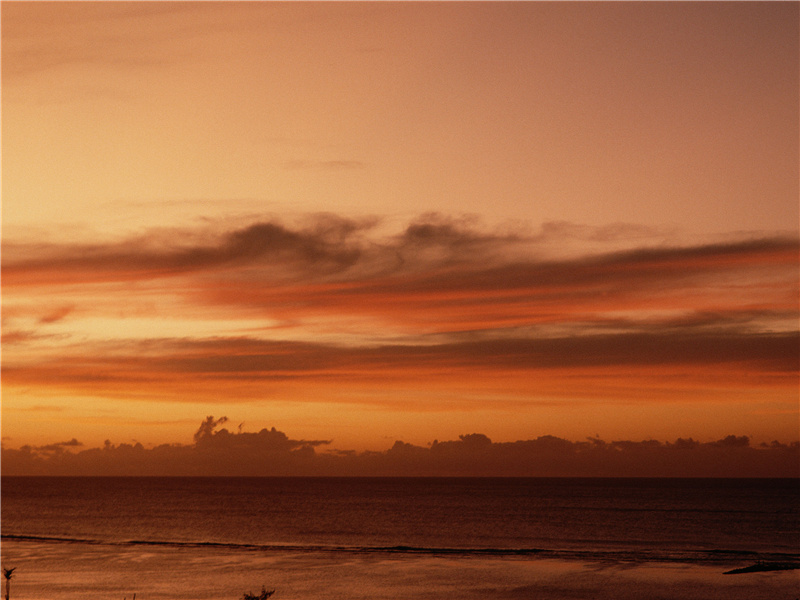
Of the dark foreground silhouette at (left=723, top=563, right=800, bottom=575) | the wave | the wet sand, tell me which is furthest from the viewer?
the wave

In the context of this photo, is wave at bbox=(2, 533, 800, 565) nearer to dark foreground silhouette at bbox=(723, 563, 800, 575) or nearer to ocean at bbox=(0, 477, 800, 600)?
ocean at bbox=(0, 477, 800, 600)

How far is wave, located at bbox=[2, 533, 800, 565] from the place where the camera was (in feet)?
261

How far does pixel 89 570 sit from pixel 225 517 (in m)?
86.8

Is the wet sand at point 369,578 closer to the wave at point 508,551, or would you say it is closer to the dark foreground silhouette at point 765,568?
the dark foreground silhouette at point 765,568

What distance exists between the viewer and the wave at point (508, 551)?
79.6 metres

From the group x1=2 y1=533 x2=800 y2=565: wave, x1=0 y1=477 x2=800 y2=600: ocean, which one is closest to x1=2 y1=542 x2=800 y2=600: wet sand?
x1=0 y1=477 x2=800 y2=600: ocean

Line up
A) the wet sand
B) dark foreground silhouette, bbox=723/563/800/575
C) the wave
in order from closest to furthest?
the wet sand < dark foreground silhouette, bbox=723/563/800/575 < the wave

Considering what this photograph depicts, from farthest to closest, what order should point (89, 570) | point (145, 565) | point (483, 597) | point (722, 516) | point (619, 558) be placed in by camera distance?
point (722, 516) → point (619, 558) → point (145, 565) → point (89, 570) → point (483, 597)

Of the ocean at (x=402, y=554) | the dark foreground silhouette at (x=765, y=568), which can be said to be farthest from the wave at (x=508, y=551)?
the dark foreground silhouette at (x=765, y=568)

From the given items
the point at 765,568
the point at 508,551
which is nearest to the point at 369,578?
the point at 508,551

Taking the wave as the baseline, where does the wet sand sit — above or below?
above

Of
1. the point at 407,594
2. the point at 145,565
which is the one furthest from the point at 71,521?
the point at 407,594

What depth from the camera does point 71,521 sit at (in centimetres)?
13675

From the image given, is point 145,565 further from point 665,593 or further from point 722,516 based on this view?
point 722,516
